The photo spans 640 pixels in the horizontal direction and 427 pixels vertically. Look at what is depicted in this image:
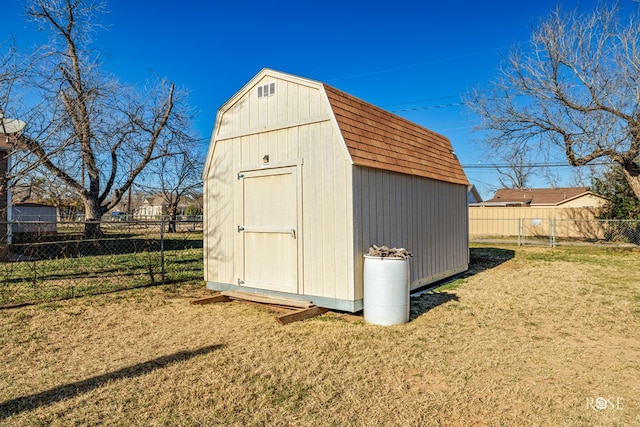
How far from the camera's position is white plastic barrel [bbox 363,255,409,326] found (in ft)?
15.7

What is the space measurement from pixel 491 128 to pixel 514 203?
15511mm

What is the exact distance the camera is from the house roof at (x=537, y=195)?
30891mm

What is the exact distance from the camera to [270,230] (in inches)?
231

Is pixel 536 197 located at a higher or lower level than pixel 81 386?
higher

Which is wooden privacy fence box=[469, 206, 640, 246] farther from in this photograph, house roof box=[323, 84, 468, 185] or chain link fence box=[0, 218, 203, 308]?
chain link fence box=[0, 218, 203, 308]

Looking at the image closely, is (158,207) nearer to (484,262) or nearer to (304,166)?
(484,262)

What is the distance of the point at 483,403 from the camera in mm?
2848

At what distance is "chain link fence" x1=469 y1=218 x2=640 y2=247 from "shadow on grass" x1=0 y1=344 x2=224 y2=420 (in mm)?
15030

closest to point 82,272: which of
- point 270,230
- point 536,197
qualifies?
point 270,230

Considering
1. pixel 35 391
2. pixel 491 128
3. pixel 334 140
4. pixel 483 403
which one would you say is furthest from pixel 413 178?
pixel 491 128

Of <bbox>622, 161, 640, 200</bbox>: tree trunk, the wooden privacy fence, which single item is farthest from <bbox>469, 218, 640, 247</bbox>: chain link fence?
A: <bbox>622, 161, 640, 200</bbox>: tree trunk

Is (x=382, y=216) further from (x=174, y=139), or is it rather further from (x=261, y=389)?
(x=174, y=139)

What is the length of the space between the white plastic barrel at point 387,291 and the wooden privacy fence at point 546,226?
45.5 ft

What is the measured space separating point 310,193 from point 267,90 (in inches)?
69.4
